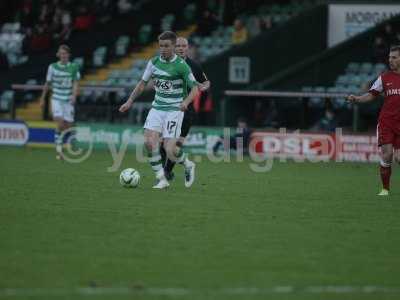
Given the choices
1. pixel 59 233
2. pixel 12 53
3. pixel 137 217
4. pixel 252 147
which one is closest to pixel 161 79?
pixel 137 217

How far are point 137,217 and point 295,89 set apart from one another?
1760 centimetres

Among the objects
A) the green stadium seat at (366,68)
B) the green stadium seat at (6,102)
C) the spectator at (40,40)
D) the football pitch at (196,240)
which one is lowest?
the football pitch at (196,240)

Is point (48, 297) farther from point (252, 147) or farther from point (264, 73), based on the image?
point (264, 73)

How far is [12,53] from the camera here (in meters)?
34.6

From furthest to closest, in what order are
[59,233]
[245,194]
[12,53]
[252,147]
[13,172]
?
[12,53] → [252,147] → [13,172] → [245,194] → [59,233]

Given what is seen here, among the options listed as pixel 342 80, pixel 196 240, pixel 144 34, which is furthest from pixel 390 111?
pixel 144 34

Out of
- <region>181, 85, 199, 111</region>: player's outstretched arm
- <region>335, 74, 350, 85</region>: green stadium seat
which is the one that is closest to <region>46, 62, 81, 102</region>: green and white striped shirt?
<region>335, 74, 350, 85</region>: green stadium seat

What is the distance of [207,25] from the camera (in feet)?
110

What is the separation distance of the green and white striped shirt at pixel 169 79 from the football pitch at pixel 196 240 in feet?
4.33

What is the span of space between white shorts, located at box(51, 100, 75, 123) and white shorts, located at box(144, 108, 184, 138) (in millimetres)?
8843

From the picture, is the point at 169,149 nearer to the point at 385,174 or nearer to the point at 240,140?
the point at 385,174

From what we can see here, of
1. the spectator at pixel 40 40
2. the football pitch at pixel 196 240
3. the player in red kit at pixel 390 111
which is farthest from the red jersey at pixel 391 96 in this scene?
the spectator at pixel 40 40

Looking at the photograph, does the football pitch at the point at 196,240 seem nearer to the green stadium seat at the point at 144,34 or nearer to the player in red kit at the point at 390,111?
the player in red kit at the point at 390,111

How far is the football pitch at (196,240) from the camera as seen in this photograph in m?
8.30
